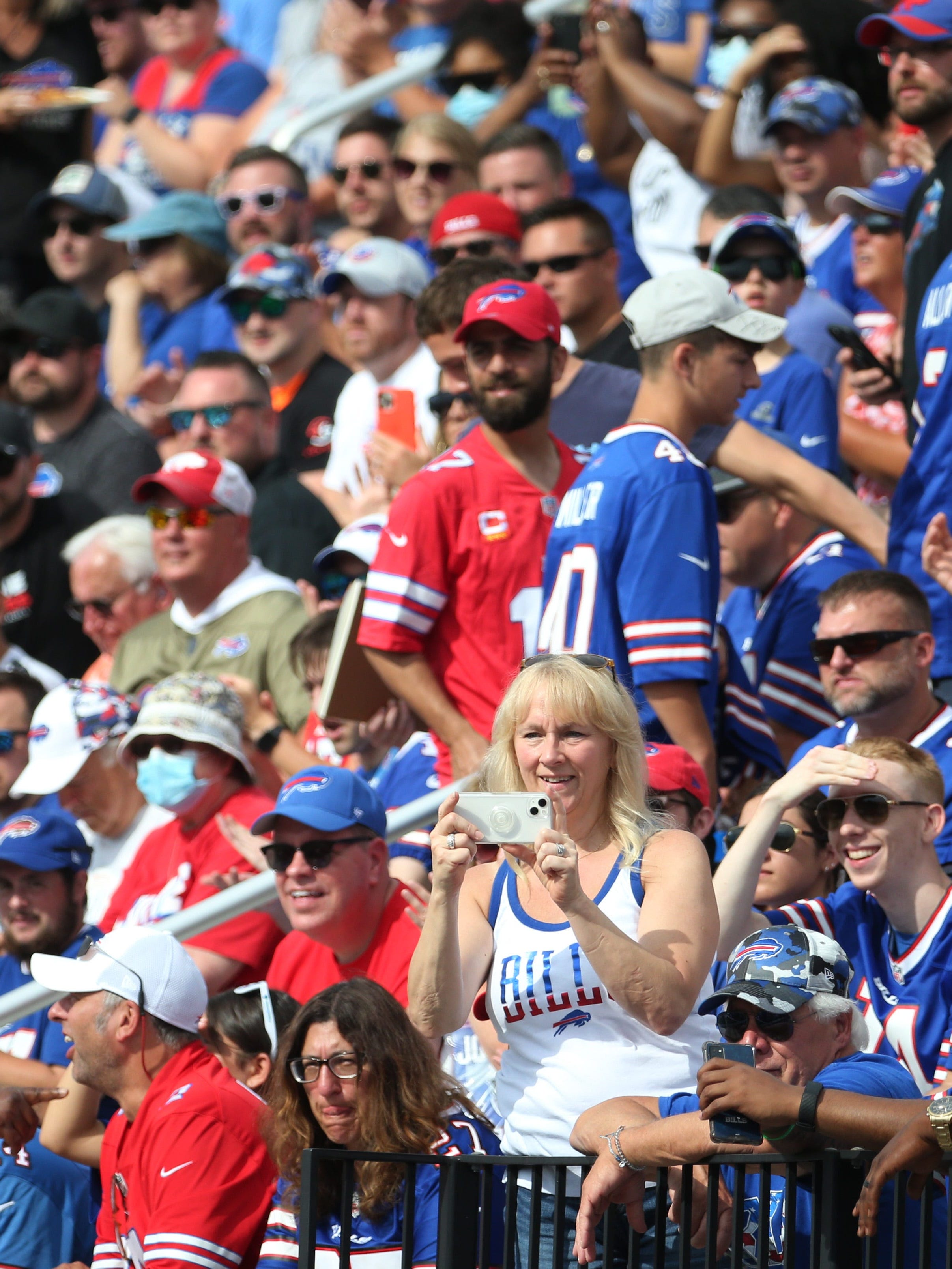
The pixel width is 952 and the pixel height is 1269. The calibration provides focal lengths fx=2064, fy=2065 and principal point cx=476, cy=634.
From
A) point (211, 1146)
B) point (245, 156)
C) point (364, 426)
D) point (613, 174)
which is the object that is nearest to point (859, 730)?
point (211, 1146)

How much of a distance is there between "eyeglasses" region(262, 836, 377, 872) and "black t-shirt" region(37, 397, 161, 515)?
444cm

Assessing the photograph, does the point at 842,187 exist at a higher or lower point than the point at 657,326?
lower

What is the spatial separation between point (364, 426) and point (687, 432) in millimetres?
3289

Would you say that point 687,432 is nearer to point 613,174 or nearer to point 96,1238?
point 96,1238

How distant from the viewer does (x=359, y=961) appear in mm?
5895

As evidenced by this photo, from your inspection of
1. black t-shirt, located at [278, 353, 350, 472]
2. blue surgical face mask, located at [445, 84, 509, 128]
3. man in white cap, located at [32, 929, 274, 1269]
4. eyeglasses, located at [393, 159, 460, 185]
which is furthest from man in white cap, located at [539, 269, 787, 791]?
blue surgical face mask, located at [445, 84, 509, 128]

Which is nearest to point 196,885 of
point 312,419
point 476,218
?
point 476,218

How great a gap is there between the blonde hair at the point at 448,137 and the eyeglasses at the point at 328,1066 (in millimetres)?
6725

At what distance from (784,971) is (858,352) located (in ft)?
11.4

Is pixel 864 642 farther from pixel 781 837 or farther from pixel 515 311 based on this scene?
pixel 515 311

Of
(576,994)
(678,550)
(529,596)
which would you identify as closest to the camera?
(576,994)

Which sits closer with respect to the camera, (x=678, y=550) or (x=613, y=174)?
(x=678, y=550)

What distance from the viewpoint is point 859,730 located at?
595 centimetres

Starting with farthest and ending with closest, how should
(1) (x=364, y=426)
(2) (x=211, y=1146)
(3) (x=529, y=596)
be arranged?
(1) (x=364, y=426)
(3) (x=529, y=596)
(2) (x=211, y=1146)
